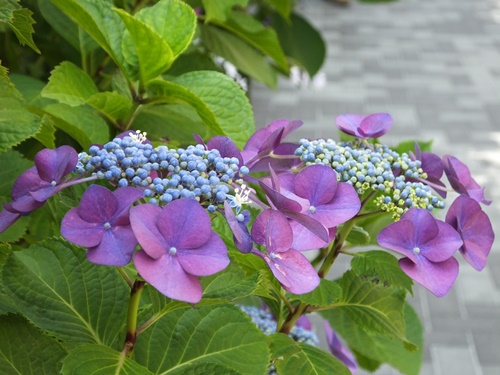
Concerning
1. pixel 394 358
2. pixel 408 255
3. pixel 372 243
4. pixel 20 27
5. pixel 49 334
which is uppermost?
pixel 20 27

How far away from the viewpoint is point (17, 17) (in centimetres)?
66

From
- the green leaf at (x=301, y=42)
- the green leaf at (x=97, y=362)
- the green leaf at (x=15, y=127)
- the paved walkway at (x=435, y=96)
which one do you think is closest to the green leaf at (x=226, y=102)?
the green leaf at (x=15, y=127)

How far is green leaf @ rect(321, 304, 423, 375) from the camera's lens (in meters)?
1.03

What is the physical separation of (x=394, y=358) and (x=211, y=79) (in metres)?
0.44

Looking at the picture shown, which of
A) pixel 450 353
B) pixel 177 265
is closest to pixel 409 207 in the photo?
pixel 177 265

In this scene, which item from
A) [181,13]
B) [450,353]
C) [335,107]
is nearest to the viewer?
[181,13]

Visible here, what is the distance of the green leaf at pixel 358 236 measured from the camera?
0.81 metres

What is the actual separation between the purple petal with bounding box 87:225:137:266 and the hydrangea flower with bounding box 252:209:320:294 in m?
0.09

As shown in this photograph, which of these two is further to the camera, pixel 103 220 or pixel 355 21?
pixel 355 21

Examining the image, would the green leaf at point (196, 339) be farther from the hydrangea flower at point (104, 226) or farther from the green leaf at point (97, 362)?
the hydrangea flower at point (104, 226)

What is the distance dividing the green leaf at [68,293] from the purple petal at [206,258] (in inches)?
7.4

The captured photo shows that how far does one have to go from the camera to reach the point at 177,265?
0.49 m

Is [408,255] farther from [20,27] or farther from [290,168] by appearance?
[20,27]

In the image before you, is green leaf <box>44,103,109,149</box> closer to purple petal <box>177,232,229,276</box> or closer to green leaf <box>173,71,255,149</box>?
green leaf <box>173,71,255,149</box>
